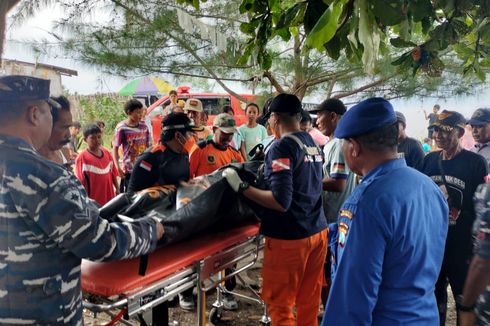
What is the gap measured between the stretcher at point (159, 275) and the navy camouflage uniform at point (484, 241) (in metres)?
1.30

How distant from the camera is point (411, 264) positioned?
4.17 feet

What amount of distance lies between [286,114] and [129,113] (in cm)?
285

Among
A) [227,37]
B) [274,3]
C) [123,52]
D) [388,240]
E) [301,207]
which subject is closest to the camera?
[388,240]

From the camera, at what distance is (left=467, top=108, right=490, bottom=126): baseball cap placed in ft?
11.0

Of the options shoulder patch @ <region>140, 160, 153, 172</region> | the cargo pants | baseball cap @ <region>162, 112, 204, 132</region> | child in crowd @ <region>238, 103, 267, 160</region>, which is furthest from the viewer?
child in crowd @ <region>238, 103, 267, 160</region>

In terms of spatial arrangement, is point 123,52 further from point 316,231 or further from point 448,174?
A: point 448,174

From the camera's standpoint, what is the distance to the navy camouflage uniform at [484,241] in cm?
127

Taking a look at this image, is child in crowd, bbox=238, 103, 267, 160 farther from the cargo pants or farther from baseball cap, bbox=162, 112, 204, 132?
the cargo pants

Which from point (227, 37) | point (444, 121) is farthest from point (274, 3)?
point (227, 37)

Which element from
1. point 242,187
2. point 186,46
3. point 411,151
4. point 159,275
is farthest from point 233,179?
point 186,46

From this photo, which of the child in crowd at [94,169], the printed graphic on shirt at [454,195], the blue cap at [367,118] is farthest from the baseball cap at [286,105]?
the child in crowd at [94,169]

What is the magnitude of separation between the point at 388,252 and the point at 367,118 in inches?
18.3

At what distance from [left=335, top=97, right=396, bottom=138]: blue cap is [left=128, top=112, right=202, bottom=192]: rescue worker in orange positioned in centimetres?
173

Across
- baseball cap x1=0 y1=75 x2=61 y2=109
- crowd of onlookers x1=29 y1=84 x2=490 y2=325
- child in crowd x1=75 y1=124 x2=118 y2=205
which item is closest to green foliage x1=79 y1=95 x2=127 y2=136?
child in crowd x1=75 y1=124 x2=118 y2=205
